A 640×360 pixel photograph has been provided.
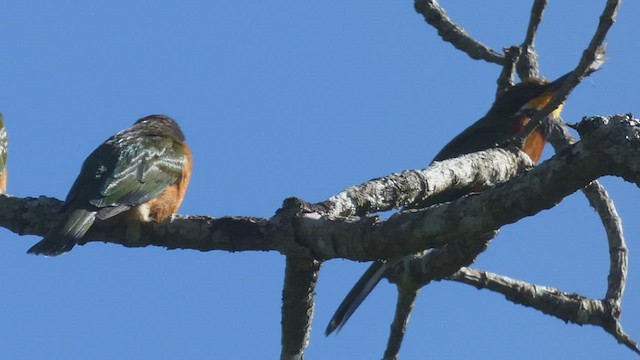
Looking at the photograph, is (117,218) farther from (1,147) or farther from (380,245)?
(1,147)

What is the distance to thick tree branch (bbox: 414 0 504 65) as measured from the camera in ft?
21.5

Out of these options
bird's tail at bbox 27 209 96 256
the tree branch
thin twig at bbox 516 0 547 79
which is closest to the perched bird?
bird's tail at bbox 27 209 96 256

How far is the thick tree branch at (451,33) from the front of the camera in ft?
21.5

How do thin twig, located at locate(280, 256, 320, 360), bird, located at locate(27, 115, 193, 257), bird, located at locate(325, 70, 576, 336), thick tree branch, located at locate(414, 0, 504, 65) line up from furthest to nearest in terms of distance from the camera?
bird, located at locate(325, 70, 576, 336)
thick tree branch, located at locate(414, 0, 504, 65)
bird, located at locate(27, 115, 193, 257)
thin twig, located at locate(280, 256, 320, 360)

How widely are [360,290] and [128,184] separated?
131cm

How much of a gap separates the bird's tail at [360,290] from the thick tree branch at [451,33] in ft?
5.99

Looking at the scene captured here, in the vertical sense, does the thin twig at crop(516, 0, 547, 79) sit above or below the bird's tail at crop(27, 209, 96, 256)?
above

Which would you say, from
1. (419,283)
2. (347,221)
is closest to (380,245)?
(347,221)

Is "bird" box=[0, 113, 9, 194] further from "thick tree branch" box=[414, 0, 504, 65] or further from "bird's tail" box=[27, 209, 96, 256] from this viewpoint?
"thick tree branch" box=[414, 0, 504, 65]

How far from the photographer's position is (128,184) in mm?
5281

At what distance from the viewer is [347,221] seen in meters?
3.65

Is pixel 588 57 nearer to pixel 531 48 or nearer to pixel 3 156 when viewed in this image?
pixel 531 48

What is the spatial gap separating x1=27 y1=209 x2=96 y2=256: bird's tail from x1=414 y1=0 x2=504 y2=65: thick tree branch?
111 inches

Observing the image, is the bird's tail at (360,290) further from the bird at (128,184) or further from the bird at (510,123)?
the bird at (510,123)
